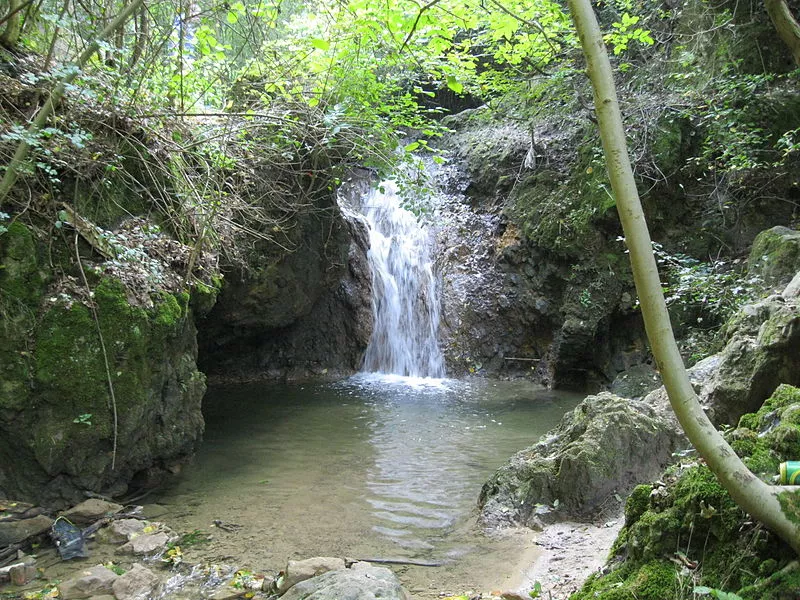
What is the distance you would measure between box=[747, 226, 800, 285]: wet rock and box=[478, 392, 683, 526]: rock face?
266 centimetres

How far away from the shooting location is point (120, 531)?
4.73 meters

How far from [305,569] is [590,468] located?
231 cm

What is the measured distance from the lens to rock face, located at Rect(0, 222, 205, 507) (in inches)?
192

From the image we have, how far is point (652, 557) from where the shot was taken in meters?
2.35

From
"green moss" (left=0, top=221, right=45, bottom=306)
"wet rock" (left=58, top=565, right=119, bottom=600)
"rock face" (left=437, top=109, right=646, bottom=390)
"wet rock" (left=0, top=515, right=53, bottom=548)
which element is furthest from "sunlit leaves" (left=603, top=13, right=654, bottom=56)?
"wet rock" (left=0, top=515, right=53, bottom=548)

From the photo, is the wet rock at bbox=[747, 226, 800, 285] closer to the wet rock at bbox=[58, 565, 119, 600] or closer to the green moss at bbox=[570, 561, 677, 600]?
the green moss at bbox=[570, 561, 677, 600]

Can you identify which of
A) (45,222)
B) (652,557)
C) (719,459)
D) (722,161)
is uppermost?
(722,161)

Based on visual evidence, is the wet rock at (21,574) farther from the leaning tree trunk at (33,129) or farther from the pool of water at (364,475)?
the leaning tree trunk at (33,129)

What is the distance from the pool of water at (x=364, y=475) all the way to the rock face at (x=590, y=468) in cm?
33

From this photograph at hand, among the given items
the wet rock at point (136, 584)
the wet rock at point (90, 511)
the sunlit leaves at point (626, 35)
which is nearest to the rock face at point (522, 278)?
the sunlit leaves at point (626, 35)

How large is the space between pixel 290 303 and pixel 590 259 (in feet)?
18.6

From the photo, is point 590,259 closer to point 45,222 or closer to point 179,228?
point 179,228

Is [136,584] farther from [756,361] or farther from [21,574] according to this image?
[756,361]

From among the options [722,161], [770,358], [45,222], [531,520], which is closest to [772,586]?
[770,358]
